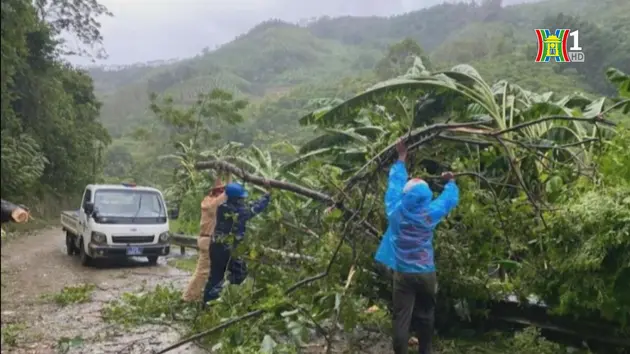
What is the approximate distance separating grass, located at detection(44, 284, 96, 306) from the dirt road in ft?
0.37

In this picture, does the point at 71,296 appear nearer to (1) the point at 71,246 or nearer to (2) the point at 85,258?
(2) the point at 85,258

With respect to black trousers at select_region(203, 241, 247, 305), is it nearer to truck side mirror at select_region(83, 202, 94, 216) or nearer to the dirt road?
the dirt road

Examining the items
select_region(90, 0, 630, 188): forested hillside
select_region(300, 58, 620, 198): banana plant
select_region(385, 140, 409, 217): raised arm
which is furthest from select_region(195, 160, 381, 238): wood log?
select_region(90, 0, 630, 188): forested hillside

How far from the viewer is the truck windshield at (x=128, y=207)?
44.3 feet

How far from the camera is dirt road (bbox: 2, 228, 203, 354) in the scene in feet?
22.4

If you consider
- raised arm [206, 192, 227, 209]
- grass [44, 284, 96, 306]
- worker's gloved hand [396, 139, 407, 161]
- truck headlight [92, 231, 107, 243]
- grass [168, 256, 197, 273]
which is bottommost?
grass [168, 256, 197, 273]

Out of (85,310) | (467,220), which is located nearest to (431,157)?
(467,220)

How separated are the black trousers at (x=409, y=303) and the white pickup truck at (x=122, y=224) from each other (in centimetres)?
931

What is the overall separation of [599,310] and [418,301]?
5.52 feet

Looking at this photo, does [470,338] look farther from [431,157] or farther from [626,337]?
[431,157]

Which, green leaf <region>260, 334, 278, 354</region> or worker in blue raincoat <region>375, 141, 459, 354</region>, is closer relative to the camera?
green leaf <region>260, 334, 278, 354</region>

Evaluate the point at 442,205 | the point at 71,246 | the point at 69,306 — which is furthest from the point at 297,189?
the point at 71,246

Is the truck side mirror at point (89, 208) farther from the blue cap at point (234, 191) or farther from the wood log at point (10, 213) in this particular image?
the wood log at point (10, 213)

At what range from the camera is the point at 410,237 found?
5.46m
